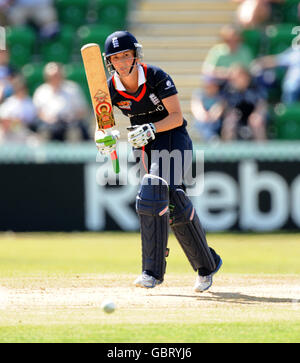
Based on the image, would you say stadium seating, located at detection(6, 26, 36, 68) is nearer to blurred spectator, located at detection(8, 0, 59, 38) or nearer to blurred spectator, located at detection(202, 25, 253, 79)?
blurred spectator, located at detection(8, 0, 59, 38)

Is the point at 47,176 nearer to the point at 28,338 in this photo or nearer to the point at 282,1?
the point at 282,1

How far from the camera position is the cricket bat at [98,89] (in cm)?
620

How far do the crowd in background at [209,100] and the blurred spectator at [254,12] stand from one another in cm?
107

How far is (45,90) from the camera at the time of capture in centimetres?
1271

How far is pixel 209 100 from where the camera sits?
497 inches

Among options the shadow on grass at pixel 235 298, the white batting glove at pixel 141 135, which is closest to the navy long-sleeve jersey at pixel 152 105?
the white batting glove at pixel 141 135

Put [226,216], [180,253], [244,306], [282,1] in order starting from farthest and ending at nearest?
[282,1] → [226,216] → [180,253] → [244,306]

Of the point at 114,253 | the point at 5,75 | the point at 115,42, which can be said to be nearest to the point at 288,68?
the point at 5,75

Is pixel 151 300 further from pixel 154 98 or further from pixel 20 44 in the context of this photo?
pixel 20 44

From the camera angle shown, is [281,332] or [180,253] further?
[180,253]

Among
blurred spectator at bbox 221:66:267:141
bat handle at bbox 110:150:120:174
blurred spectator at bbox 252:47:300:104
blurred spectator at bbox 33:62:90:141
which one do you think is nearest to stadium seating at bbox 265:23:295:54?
blurred spectator at bbox 252:47:300:104

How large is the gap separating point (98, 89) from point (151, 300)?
1617mm

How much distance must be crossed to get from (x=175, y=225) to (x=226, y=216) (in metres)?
5.98

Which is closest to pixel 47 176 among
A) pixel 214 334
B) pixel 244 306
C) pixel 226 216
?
pixel 226 216
